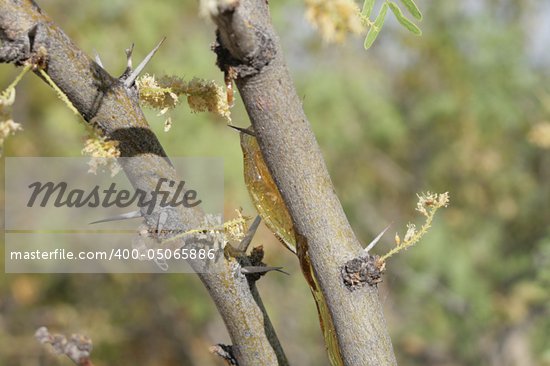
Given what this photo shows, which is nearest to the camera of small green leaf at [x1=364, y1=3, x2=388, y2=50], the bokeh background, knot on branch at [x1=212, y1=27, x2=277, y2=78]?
knot on branch at [x1=212, y1=27, x2=277, y2=78]

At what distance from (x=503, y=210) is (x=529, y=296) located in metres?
0.90

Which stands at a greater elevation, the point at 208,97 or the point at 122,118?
the point at 208,97

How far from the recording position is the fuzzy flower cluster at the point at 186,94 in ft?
3.70

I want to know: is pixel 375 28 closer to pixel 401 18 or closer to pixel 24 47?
pixel 401 18

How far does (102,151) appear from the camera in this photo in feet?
3.24

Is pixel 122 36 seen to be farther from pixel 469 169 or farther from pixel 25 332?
pixel 469 169

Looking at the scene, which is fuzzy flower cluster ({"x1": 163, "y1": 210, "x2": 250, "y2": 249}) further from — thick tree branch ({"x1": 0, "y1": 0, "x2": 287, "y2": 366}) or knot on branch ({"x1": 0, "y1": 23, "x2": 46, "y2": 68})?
knot on branch ({"x1": 0, "y1": 23, "x2": 46, "y2": 68})

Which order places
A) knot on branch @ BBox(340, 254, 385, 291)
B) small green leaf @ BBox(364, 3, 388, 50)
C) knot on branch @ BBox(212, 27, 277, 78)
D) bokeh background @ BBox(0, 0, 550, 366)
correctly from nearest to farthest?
knot on branch @ BBox(212, 27, 277, 78) → knot on branch @ BBox(340, 254, 385, 291) → small green leaf @ BBox(364, 3, 388, 50) → bokeh background @ BBox(0, 0, 550, 366)

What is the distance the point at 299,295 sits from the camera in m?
5.32

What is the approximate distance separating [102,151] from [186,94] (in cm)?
21

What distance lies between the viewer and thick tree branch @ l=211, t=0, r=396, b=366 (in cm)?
88

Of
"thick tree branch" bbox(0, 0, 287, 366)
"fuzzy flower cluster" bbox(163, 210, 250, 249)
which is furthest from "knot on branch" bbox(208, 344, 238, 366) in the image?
"fuzzy flower cluster" bbox(163, 210, 250, 249)

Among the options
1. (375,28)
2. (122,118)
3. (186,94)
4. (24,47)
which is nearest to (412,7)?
(375,28)

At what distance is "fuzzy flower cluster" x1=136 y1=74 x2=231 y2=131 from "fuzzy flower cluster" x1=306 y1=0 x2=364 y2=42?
24 centimetres
